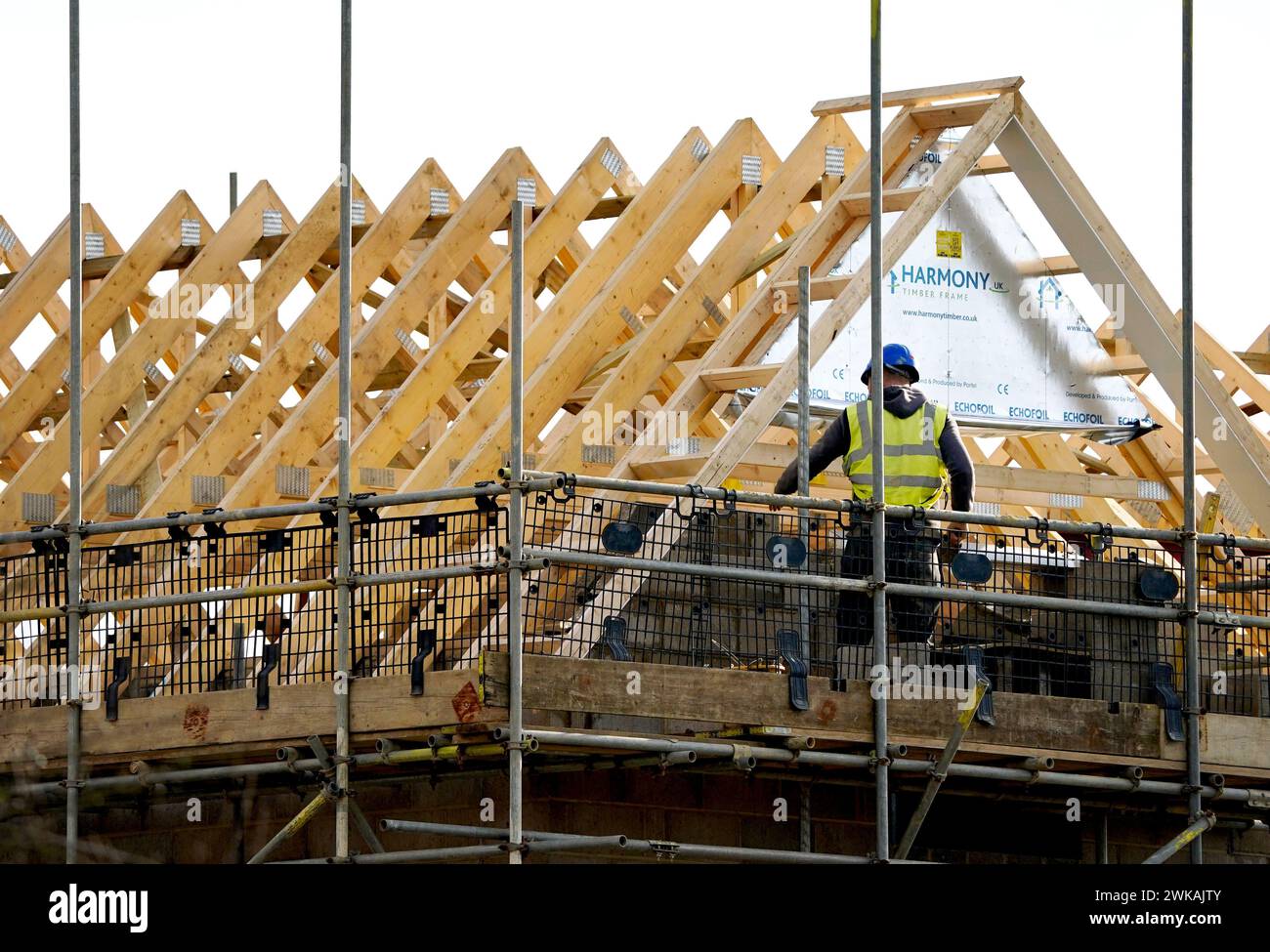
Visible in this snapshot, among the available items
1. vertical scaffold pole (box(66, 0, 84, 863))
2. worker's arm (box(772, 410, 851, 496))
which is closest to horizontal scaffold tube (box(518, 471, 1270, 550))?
worker's arm (box(772, 410, 851, 496))

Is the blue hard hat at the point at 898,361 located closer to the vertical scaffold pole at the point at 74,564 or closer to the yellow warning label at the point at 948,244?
the yellow warning label at the point at 948,244

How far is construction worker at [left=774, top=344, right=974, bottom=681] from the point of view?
12617 mm

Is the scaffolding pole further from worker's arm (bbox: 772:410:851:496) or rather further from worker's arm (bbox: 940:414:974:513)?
worker's arm (bbox: 772:410:851:496)

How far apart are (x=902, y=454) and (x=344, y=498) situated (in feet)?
9.97

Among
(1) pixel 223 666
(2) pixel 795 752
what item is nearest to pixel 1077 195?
(2) pixel 795 752

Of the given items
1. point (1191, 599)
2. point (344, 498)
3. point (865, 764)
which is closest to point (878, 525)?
point (865, 764)

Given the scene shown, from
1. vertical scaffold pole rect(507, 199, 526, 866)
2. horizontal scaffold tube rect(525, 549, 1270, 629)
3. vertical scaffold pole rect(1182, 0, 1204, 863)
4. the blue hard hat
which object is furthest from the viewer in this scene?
the blue hard hat

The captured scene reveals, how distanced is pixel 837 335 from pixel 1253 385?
4940 mm

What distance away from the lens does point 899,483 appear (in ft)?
42.9

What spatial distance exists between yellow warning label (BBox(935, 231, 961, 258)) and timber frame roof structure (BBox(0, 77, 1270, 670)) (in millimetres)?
453

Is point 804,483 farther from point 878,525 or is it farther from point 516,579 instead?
point 516,579

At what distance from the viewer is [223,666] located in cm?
1330
